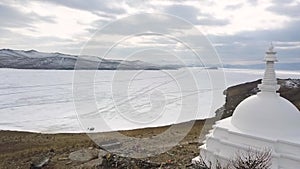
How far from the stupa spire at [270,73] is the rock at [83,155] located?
781cm

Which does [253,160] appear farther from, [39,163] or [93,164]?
[39,163]

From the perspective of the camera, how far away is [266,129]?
30.0 ft

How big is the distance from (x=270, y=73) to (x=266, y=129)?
1709 millimetres

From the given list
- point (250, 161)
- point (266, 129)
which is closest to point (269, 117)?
point (266, 129)

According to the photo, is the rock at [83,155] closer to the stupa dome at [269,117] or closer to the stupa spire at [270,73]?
the stupa dome at [269,117]

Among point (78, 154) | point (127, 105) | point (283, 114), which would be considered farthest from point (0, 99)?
point (283, 114)

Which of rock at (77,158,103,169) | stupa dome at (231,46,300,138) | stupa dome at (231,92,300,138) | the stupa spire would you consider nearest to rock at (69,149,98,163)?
rock at (77,158,103,169)

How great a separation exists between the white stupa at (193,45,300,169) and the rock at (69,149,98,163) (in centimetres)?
589

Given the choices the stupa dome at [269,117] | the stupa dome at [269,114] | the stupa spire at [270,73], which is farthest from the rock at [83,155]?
the stupa spire at [270,73]

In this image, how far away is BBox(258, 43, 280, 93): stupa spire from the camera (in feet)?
31.5

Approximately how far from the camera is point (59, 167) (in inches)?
523

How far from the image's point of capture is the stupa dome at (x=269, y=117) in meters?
9.06

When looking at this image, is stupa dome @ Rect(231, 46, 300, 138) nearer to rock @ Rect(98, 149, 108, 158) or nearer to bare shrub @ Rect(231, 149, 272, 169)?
bare shrub @ Rect(231, 149, 272, 169)

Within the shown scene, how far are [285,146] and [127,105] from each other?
88.3ft
